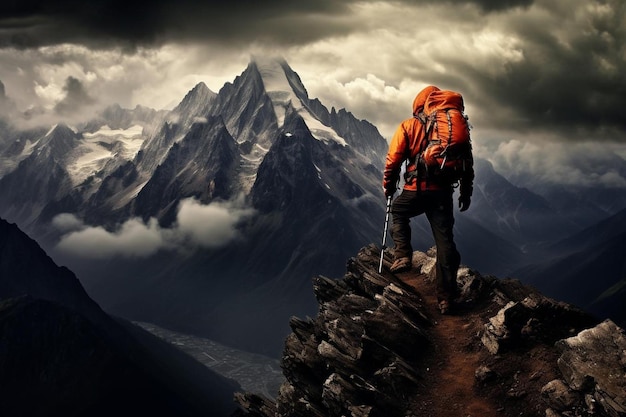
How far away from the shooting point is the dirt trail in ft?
76.2

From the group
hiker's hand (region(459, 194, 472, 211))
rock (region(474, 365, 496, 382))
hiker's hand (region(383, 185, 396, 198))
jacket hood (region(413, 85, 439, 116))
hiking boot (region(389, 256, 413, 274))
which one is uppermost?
jacket hood (region(413, 85, 439, 116))

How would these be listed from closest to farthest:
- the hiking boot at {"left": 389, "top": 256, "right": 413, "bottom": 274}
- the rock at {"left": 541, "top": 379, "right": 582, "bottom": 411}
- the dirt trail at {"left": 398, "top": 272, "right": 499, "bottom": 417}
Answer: the rock at {"left": 541, "top": 379, "right": 582, "bottom": 411}, the dirt trail at {"left": 398, "top": 272, "right": 499, "bottom": 417}, the hiking boot at {"left": 389, "top": 256, "right": 413, "bottom": 274}

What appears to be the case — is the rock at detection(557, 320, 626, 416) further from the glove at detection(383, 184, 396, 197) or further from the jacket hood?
the jacket hood

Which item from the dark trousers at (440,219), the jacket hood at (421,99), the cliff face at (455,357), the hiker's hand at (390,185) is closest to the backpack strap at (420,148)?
the jacket hood at (421,99)

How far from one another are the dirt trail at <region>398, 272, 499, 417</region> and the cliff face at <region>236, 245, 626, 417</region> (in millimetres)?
52

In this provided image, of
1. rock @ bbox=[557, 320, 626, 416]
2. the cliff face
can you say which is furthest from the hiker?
rock @ bbox=[557, 320, 626, 416]

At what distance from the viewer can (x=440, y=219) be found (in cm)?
2798

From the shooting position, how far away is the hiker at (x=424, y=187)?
27.4 m

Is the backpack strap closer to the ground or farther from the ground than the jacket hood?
closer to the ground

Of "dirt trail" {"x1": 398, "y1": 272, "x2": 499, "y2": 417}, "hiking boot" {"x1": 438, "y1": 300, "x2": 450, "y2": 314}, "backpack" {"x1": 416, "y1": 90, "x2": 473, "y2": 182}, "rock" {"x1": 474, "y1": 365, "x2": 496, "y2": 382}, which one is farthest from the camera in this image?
"hiking boot" {"x1": 438, "y1": 300, "x2": 450, "y2": 314}

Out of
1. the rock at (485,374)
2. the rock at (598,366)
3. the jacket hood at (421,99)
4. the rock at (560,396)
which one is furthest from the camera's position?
the jacket hood at (421,99)

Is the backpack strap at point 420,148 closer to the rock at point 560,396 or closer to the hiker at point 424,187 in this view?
the hiker at point 424,187

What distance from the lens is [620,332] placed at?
72.9 ft

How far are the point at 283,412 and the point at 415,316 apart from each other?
11826mm
